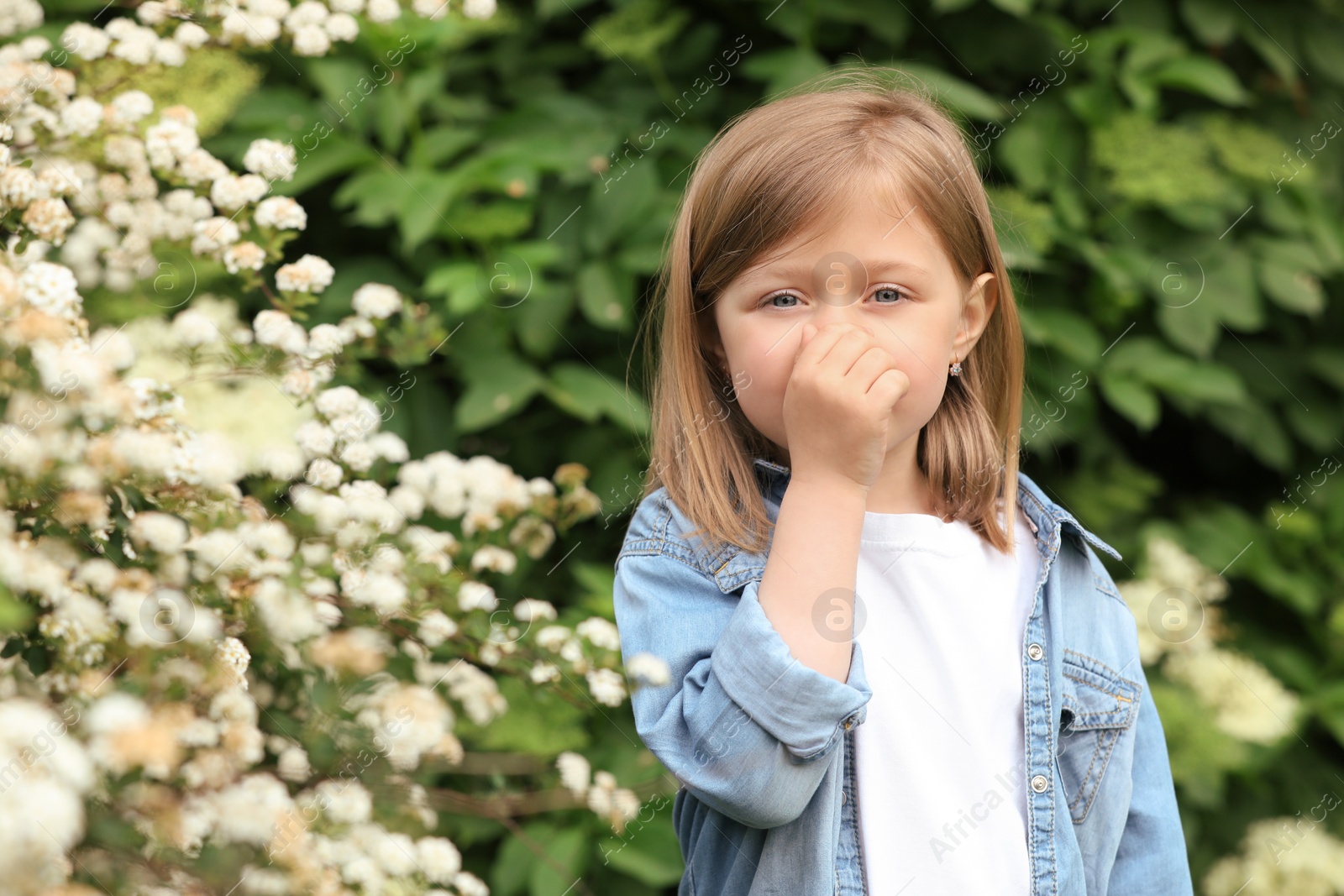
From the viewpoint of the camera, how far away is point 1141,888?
1202mm

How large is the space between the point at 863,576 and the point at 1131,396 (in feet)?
4.36

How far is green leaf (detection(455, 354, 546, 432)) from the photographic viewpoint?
6.27 ft

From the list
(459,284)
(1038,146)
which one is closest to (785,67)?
(1038,146)

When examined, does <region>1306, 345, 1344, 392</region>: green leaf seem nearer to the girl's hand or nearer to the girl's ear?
the girl's ear

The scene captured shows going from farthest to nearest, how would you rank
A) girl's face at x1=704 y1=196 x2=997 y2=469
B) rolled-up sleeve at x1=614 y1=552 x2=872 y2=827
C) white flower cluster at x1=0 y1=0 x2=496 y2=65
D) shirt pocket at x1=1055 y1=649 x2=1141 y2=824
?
white flower cluster at x1=0 y1=0 x2=496 y2=65 < shirt pocket at x1=1055 y1=649 x2=1141 y2=824 < girl's face at x1=704 y1=196 x2=997 y2=469 < rolled-up sleeve at x1=614 y1=552 x2=872 y2=827

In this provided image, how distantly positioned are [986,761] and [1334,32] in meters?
2.22

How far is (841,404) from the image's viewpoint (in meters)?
0.98

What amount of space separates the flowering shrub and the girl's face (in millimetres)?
300

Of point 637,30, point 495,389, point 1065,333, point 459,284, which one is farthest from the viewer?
point 1065,333

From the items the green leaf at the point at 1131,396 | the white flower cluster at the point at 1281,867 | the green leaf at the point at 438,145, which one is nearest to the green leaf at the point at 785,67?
the green leaf at the point at 438,145

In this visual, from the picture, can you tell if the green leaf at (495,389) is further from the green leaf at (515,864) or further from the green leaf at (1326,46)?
the green leaf at (1326,46)

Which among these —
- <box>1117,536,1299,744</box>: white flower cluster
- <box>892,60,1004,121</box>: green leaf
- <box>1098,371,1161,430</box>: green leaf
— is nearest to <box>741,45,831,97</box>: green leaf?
<box>892,60,1004,121</box>: green leaf

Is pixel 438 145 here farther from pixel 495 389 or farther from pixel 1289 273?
pixel 1289 273

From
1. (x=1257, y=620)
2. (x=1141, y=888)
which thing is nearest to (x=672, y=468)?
(x=1141, y=888)
